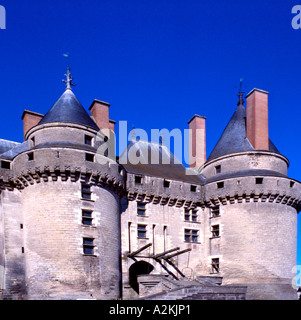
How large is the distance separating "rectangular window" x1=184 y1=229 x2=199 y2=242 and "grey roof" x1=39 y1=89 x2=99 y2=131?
30.8ft

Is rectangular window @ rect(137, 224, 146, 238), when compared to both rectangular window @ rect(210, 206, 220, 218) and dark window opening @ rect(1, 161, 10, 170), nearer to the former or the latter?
rectangular window @ rect(210, 206, 220, 218)

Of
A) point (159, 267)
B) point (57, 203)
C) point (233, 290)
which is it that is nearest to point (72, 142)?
point (57, 203)

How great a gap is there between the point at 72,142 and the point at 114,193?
154 inches

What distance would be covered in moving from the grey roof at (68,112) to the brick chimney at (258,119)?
1081cm

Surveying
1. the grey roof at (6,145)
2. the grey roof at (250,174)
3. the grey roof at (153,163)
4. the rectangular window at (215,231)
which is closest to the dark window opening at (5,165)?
the grey roof at (6,145)

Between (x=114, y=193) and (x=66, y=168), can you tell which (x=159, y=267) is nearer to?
(x=114, y=193)

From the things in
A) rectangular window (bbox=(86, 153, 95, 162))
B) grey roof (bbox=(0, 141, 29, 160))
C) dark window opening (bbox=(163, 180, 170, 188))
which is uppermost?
grey roof (bbox=(0, 141, 29, 160))

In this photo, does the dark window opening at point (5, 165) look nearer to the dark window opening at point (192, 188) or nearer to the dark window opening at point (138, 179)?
the dark window opening at point (138, 179)

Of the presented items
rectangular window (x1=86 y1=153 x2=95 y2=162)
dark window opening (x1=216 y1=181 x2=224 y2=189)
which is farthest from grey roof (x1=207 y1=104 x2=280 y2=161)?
rectangular window (x1=86 y1=153 x2=95 y2=162)

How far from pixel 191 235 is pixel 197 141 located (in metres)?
8.04

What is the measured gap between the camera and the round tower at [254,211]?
25.0m

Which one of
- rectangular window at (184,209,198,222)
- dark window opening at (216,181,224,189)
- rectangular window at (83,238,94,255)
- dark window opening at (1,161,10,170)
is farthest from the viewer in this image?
rectangular window at (184,209,198,222)

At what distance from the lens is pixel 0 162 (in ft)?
76.4

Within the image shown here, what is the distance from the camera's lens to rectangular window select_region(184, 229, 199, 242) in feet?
89.5
